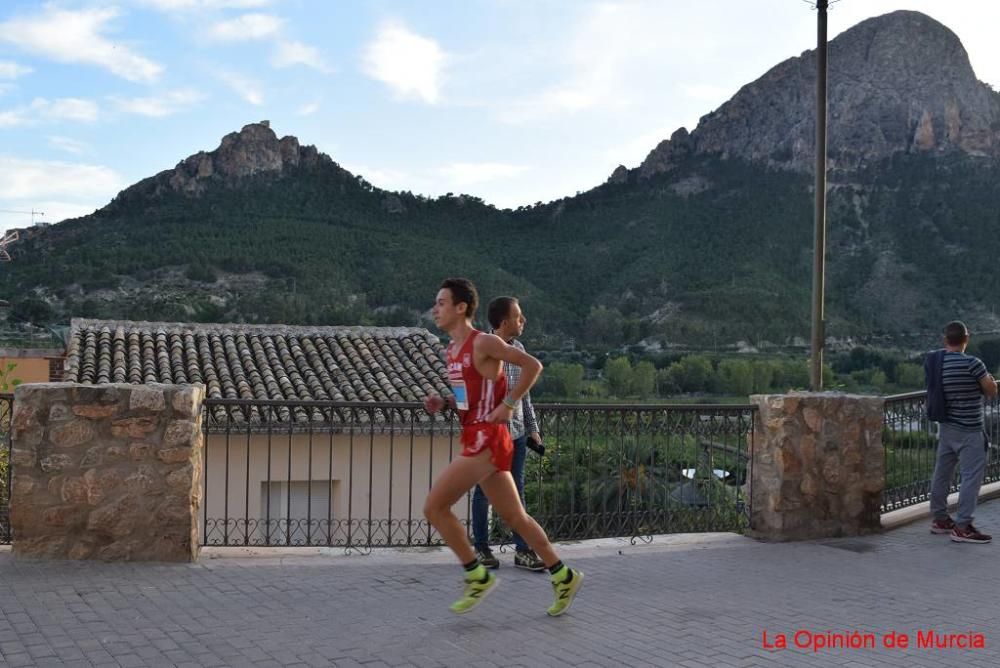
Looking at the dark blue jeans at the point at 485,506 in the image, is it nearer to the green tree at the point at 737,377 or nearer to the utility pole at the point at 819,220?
the utility pole at the point at 819,220

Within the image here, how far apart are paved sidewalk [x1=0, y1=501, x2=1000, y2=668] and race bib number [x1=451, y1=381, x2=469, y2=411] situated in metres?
1.12

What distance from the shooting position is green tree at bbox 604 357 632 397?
45.3 metres

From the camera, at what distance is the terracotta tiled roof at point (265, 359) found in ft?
56.2

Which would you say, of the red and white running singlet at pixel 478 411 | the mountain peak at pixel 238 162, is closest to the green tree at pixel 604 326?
the mountain peak at pixel 238 162

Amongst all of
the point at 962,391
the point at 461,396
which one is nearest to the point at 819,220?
the point at 962,391

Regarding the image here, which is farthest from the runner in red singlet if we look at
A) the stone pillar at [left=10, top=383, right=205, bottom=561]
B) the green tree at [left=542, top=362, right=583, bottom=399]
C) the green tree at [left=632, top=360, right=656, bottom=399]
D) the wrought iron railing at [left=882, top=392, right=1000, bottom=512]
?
the green tree at [left=632, top=360, right=656, bottom=399]

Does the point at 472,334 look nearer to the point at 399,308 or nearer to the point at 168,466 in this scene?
the point at 168,466

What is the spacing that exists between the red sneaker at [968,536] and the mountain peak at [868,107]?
6056cm

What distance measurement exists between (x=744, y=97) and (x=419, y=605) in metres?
78.9

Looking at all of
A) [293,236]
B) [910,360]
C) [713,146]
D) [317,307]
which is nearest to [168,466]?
[317,307]

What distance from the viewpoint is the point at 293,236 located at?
180 feet

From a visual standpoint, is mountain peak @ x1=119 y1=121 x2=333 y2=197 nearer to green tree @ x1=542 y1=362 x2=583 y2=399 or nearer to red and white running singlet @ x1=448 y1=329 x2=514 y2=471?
green tree @ x1=542 y1=362 x2=583 y2=399

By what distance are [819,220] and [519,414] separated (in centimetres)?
458

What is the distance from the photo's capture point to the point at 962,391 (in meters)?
7.27
